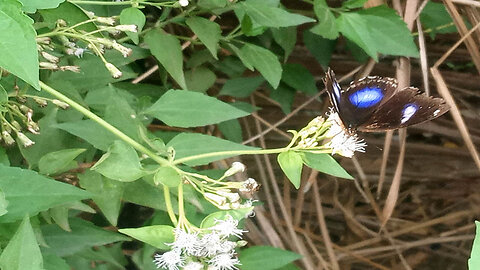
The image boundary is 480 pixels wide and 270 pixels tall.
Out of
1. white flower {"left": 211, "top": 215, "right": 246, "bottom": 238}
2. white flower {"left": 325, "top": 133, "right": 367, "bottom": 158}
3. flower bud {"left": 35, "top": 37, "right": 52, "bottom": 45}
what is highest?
white flower {"left": 325, "top": 133, "right": 367, "bottom": 158}

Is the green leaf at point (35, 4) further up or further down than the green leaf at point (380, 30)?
further down

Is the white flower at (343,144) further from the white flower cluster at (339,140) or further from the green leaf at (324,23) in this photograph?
the green leaf at (324,23)

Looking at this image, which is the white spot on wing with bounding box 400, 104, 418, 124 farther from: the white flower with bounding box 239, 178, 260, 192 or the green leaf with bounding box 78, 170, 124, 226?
the green leaf with bounding box 78, 170, 124, 226

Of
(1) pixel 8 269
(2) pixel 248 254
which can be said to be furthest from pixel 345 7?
(1) pixel 8 269

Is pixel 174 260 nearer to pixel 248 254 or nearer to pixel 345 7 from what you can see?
pixel 248 254

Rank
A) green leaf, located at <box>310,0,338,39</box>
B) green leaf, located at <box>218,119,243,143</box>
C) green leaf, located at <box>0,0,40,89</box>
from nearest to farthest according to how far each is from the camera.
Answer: green leaf, located at <box>0,0,40,89</box> → green leaf, located at <box>310,0,338,39</box> → green leaf, located at <box>218,119,243,143</box>

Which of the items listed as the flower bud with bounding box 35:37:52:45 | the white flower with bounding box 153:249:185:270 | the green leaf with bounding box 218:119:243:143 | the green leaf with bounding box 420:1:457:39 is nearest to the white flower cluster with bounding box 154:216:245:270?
the white flower with bounding box 153:249:185:270

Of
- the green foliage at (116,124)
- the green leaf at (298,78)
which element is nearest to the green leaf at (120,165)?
the green foliage at (116,124)
